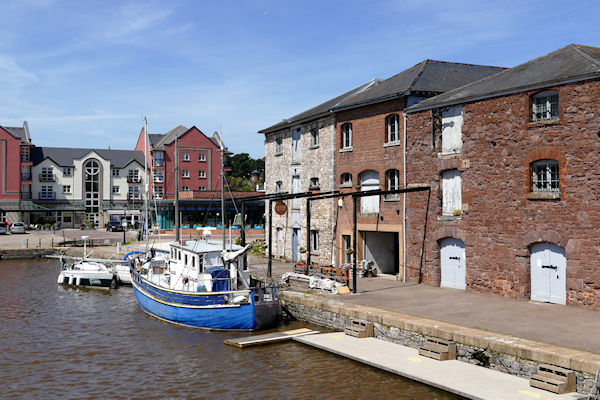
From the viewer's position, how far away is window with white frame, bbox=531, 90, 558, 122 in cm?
2012

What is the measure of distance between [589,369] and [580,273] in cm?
715

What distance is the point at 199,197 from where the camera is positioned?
65062mm

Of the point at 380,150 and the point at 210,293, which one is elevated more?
the point at 380,150

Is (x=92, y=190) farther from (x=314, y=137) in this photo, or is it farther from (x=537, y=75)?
(x=537, y=75)

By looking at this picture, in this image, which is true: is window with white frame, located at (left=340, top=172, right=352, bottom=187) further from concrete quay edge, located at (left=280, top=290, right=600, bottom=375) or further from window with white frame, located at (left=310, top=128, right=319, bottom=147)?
concrete quay edge, located at (left=280, top=290, right=600, bottom=375)

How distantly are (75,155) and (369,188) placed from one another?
218 ft

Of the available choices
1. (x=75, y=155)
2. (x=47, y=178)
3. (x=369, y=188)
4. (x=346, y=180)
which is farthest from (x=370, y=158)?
(x=75, y=155)

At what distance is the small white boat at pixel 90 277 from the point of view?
34.4m

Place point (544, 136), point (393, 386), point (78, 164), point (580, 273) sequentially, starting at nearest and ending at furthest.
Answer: point (393, 386) → point (580, 273) → point (544, 136) → point (78, 164)

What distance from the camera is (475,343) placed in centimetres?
1523

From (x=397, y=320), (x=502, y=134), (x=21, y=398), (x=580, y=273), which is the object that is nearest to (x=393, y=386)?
(x=397, y=320)

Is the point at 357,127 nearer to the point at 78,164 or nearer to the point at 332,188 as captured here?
the point at 332,188

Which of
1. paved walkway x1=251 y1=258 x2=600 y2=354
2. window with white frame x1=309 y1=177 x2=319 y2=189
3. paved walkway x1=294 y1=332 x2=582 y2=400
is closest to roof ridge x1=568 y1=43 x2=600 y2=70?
paved walkway x1=251 y1=258 x2=600 y2=354

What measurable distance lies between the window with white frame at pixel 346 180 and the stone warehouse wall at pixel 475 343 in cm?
1014
